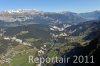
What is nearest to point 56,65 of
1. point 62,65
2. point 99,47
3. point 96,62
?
point 62,65

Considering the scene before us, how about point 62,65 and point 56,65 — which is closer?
Answer: point 62,65

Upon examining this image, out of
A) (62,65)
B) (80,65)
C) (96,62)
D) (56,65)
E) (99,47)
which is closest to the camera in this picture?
(96,62)

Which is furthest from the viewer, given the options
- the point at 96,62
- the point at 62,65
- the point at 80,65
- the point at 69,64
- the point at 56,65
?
the point at 56,65

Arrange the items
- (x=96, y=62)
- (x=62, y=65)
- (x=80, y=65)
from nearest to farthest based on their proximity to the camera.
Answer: (x=96, y=62) < (x=80, y=65) < (x=62, y=65)

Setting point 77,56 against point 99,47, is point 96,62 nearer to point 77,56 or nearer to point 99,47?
point 99,47

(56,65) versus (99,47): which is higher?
(99,47)

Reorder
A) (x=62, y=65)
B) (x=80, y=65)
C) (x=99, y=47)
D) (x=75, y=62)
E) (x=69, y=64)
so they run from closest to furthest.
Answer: (x=99, y=47)
(x=80, y=65)
(x=75, y=62)
(x=69, y=64)
(x=62, y=65)

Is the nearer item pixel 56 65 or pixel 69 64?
pixel 69 64

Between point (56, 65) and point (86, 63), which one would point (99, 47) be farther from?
point (56, 65)

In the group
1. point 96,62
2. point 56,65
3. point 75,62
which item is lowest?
point 56,65

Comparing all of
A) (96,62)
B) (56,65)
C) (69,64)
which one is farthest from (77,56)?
(96,62)
